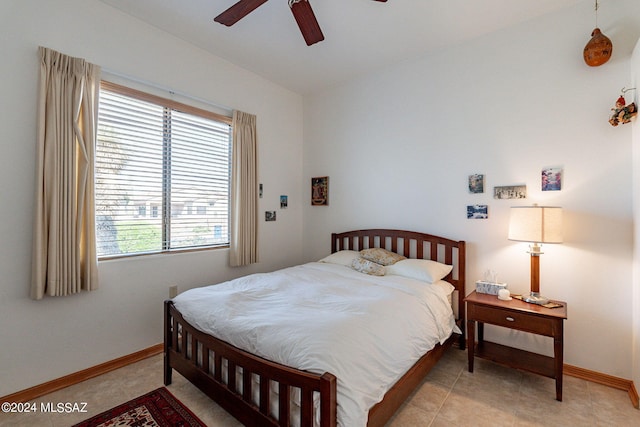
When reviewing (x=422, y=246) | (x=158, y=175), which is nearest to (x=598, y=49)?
(x=422, y=246)

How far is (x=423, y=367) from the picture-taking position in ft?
6.69

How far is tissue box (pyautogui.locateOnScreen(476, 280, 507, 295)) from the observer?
8.05 feet

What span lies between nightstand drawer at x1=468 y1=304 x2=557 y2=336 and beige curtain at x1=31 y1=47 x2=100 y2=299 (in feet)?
10.1

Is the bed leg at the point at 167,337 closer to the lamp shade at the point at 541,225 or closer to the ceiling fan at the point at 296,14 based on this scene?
the ceiling fan at the point at 296,14

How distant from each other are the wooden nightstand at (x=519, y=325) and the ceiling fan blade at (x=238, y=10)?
2684 millimetres

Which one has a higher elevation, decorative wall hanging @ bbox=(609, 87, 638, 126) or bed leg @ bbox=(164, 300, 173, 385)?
decorative wall hanging @ bbox=(609, 87, 638, 126)

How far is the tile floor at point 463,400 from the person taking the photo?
1.82 m

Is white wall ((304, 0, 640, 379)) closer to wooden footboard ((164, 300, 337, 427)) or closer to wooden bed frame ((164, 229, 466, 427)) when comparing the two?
wooden bed frame ((164, 229, 466, 427))

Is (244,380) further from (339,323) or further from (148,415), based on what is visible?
(148,415)

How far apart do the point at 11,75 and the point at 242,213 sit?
206 cm

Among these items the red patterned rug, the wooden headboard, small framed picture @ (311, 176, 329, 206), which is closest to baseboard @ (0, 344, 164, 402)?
the red patterned rug

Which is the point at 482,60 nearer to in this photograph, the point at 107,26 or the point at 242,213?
the point at 242,213

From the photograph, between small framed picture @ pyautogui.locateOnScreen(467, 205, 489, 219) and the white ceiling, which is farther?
small framed picture @ pyautogui.locateOnScreen(467, 205, 489, 219)

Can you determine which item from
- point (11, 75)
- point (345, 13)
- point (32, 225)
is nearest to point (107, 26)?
point (11, 75)
